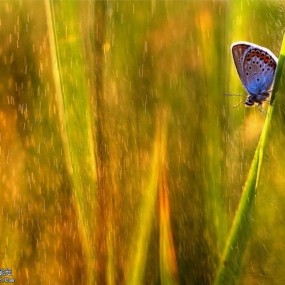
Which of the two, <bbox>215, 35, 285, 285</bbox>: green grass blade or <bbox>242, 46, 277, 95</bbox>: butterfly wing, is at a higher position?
<bbox>242, 46, 277, 95</bbox>: butterfly wing

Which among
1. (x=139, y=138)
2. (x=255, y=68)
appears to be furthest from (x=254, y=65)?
(x=139, y=138)

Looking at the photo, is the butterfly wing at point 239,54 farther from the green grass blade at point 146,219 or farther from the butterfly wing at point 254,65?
the green grass blade at point 146,219

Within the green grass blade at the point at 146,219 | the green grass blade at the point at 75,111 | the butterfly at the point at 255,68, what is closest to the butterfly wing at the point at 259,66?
the butterfly at the point at 255,68

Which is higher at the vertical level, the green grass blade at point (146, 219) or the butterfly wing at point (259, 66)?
the butterfly wing at point (259, 66)

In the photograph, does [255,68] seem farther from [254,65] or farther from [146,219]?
[146,219]

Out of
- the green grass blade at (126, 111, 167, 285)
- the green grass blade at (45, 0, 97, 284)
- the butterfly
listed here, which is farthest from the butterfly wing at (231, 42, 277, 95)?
the green grass blade at (45, 0, 97, 284)

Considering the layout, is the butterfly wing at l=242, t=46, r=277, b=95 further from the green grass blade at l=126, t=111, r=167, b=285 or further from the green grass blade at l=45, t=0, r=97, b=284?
the green grass blade at l=45, t=0, r=97, b=284

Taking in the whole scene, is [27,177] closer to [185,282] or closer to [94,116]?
[94,116]
